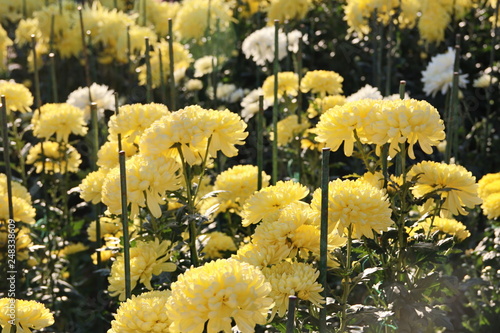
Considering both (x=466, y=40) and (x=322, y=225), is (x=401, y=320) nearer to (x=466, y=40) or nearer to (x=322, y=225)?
(x=322, y=225)

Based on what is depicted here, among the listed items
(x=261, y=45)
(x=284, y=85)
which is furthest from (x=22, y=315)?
(x=261, y=45)

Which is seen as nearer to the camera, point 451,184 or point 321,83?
point 451,184

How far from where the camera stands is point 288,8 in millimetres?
3865

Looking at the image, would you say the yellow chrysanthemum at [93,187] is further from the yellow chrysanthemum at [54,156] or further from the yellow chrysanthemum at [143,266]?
the yellow chrysanthemum at [54,156]

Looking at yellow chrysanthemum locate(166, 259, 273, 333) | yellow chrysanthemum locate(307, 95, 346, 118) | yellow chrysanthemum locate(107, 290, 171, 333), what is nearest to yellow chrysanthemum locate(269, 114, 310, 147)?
yellow chrysanthemum locate(307, 95, 346, 118)

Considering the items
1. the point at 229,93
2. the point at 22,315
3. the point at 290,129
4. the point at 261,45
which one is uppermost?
the point at 261,45

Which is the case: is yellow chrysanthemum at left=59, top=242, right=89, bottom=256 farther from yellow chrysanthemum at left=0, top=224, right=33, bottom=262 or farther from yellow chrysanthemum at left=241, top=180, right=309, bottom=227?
yellow chrysanthemum at left=241, top=180, right=309, bottom=227

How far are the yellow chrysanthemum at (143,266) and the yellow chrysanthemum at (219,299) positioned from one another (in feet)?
1.82

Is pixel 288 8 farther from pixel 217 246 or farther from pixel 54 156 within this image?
pixel 217 246

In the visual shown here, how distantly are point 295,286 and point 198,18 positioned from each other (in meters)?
3.26

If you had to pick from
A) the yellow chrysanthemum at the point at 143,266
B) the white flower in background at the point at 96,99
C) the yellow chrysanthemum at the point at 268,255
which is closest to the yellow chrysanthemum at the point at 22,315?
the yellow chrysanthemum at the point at 143,266

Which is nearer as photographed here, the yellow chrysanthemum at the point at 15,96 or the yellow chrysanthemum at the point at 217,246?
the yellow chrysanthemum at the point at 217,246

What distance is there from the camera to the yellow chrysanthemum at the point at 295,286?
122 cm

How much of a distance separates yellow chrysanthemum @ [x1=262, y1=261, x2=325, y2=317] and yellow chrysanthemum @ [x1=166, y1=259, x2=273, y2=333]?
0.15m
